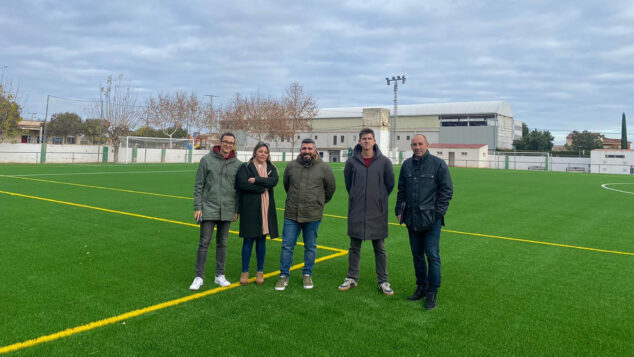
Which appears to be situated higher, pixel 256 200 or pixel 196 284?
pixel 256 200

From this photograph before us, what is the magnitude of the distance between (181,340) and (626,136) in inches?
3805

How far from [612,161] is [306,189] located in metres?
59.6

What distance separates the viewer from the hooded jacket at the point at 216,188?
214 inches

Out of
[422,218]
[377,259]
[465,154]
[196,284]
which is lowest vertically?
[196,284]

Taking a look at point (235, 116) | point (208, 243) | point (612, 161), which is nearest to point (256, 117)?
point (235, 116)

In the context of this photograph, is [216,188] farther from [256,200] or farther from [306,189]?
[306,189]

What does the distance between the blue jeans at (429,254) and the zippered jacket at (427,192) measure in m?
0.12

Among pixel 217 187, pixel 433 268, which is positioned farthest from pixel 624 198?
pixel 217 187

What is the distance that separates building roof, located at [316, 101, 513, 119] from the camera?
76.0 metres

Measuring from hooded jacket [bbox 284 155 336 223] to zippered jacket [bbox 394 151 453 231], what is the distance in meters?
0.98

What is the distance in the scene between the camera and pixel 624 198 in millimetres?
17906

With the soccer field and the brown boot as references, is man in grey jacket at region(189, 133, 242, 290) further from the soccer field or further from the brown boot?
the soccer field

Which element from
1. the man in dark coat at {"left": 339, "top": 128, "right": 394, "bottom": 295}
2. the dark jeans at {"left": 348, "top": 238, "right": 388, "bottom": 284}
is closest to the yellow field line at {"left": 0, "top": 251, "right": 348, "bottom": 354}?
the dark jeans at {"left": 348, "top": 238, "right": 388, "bottom": 284}

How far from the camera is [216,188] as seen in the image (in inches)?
215
